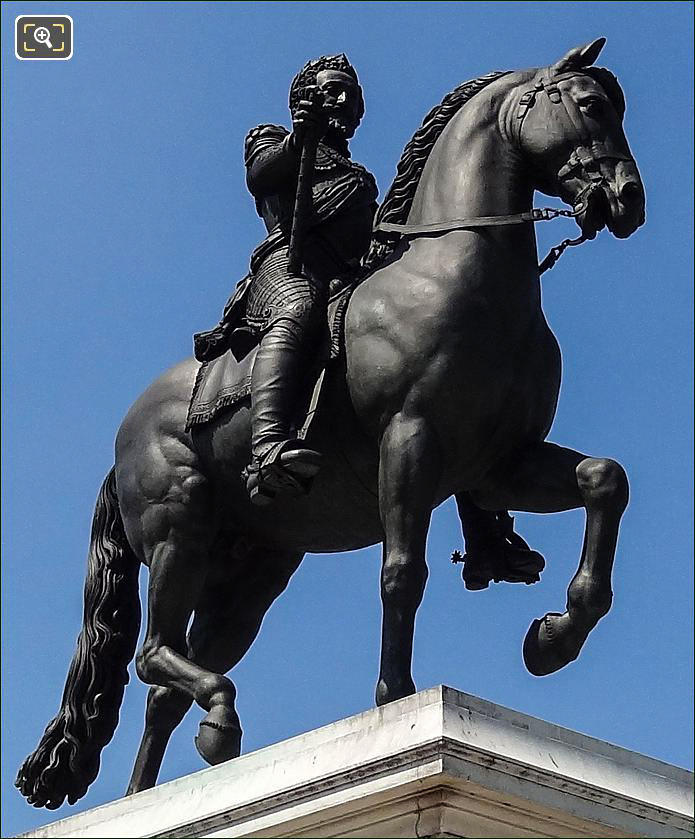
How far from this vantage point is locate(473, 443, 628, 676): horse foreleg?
9672 millimetres

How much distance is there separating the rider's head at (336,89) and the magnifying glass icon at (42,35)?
279cm

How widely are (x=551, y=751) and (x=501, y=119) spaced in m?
3.14

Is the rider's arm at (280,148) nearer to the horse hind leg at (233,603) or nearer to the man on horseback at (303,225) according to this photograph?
the man on horseback at (303,225)

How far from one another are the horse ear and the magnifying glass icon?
4055 mm

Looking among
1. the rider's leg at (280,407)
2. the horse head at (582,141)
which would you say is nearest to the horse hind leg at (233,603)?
the rider's leg at (280,407)

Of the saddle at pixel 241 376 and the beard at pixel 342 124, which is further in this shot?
the beard at pixel 342 124

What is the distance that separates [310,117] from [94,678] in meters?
3.04

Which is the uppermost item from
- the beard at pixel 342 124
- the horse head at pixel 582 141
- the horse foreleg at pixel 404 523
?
the beard at pixel 342 124

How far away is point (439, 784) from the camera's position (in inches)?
335

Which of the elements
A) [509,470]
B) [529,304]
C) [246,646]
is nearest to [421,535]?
[509,470]

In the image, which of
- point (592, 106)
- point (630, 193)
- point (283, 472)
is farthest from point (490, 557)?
point (592, 106)

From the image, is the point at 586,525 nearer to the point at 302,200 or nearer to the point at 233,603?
the point at 302,200

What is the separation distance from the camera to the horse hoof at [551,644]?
9703mm

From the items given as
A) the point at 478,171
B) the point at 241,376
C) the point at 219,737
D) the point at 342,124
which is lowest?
the point at 219,737
